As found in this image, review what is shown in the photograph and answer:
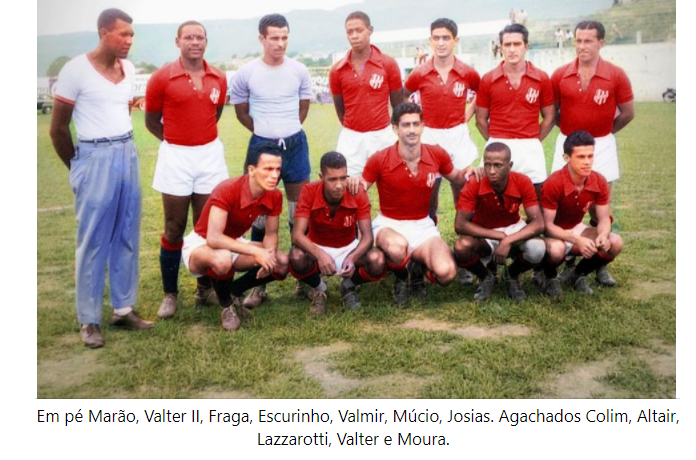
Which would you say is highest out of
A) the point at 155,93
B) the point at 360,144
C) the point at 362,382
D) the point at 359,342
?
the point at 155,93

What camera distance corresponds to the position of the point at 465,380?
10.3ft

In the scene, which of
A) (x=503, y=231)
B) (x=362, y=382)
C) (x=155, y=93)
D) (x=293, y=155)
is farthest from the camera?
(x=293, y=155)

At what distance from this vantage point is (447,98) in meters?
4.39

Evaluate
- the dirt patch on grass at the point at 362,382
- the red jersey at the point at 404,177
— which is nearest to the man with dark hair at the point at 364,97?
the red jersey at the point at 404,177

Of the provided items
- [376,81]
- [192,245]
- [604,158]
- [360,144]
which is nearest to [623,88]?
[604,158]

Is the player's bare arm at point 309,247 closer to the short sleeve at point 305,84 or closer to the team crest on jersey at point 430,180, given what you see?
the team crest on jersey at point 430,180

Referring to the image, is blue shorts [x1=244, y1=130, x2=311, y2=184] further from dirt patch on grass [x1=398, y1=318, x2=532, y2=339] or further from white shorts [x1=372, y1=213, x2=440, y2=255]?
dirt patch on grass [x1=398, y1=318, x2=532, y2=339]

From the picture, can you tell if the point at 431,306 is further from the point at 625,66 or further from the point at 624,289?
the point at 625,66

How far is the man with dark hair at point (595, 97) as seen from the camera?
4.16 meters

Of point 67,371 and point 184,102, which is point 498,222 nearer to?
point 184,102

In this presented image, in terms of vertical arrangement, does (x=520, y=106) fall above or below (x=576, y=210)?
above

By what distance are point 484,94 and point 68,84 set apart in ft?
8.05

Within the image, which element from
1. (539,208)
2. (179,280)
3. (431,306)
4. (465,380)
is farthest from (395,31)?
(465,380)
